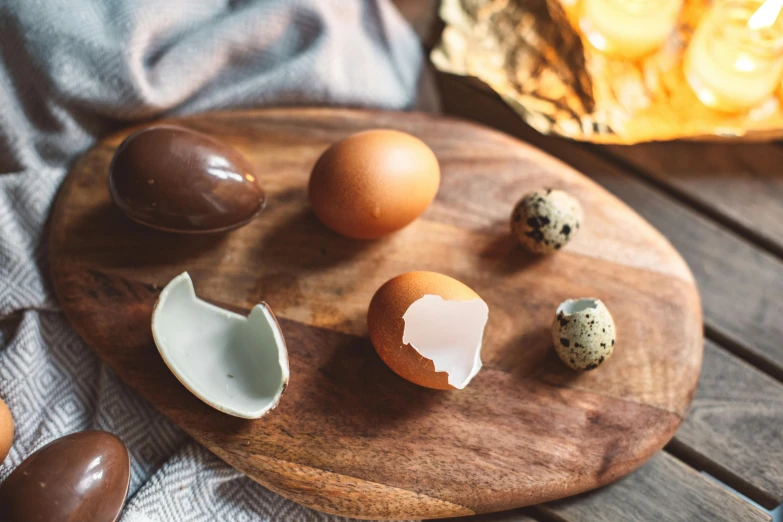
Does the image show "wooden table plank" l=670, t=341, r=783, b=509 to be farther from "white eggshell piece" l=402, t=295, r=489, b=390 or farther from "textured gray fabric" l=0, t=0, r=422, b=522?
"textured gray fabric" l=0, t=0, r=422, b=522

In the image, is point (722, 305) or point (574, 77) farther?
point (574, 77)

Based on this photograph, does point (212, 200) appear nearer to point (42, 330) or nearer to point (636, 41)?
point (42, 330)

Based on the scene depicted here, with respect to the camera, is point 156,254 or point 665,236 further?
point 665,236

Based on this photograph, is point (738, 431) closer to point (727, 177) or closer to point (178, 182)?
point (727, 177)

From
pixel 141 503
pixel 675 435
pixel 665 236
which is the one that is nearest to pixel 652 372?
pixel 675 435

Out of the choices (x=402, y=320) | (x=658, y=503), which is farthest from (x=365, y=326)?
(x=658, y=503)

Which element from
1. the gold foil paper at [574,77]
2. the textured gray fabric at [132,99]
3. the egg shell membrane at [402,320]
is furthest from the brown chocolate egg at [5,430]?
the gold foil paper at [574,77]
